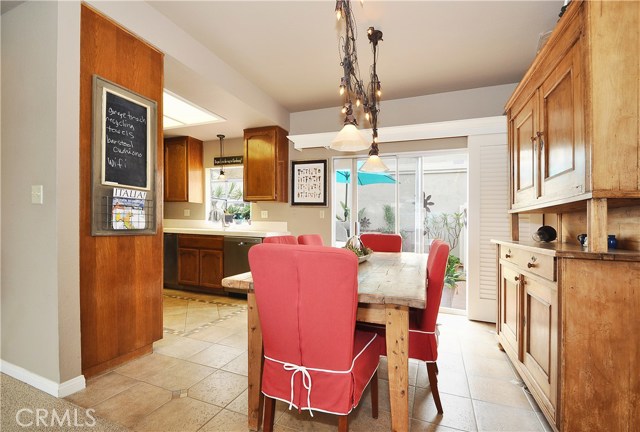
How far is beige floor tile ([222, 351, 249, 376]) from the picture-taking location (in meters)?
2.18

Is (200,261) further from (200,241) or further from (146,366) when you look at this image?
(146,366)

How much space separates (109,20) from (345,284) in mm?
2347

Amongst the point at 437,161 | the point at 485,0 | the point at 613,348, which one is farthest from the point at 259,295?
the point at 437,161

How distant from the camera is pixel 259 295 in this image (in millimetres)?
1297

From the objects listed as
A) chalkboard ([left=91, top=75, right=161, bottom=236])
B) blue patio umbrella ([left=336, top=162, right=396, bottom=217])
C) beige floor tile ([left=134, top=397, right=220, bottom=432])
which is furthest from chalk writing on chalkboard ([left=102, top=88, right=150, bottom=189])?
blue patio umbrella ([left=336, top=162, right=396, bottom=217])

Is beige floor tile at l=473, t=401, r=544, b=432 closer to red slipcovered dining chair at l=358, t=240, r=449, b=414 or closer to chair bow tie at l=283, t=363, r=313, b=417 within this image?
red slipcovered dining chair at l=358, t=240, r=449, b=414

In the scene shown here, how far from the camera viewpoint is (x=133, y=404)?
1760mm

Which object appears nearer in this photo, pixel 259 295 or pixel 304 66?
pixel 259 295

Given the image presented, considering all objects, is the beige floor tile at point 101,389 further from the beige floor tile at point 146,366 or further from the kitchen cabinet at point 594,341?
the kitchen cabinet at point 594,341

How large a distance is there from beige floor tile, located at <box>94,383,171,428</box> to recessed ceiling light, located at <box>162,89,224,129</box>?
264cm

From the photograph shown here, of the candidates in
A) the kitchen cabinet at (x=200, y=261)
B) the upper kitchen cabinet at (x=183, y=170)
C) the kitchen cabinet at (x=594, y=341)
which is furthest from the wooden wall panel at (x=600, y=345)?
the upper kitchen cabinet at (x=183, y=170)

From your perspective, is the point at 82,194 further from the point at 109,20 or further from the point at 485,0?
the point at 485,0

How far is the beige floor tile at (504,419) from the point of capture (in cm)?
160

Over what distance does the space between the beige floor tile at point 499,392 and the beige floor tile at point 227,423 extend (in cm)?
140
